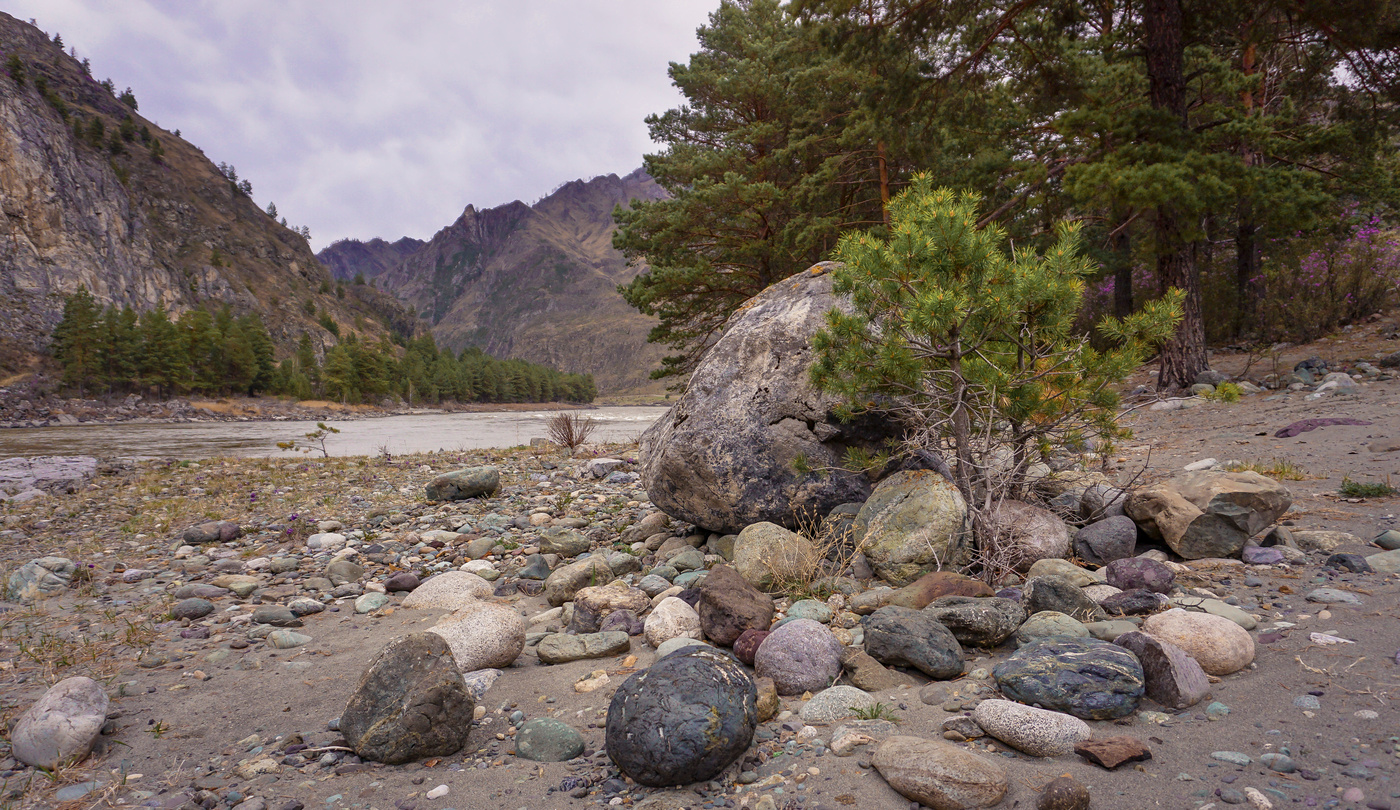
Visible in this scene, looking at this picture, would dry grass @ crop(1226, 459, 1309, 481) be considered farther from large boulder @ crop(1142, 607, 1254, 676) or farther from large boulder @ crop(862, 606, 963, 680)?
large boulder @ crop(862, 606, 963, 680)

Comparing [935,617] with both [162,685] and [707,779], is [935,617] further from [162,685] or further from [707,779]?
[162,685]

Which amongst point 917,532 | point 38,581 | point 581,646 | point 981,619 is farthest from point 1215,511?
point 38,581

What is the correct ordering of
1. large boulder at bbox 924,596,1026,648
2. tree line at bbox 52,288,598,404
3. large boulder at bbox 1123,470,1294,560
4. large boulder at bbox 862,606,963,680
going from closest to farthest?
large boulder at bbox 862,606,963,680 < large boulder at bbox 924,596,1026,648 < large boulder at bbox 1123,470,1294,560 < tree line at bbox 52,288,598,404

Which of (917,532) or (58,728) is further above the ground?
(917,532)

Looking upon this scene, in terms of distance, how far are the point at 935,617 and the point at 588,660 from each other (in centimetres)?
201

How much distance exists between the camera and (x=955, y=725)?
241 cm

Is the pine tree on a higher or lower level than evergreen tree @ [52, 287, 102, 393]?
lower

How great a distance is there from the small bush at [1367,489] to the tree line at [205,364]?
84481 mm

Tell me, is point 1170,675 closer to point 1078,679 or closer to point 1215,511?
point 1078,679

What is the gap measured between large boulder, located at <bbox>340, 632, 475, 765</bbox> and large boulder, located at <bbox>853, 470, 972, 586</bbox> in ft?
8.96

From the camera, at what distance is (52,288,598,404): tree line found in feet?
200

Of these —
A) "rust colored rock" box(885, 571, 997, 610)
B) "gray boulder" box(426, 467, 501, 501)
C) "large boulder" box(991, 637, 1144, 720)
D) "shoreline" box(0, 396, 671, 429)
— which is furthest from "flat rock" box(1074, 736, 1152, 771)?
"shoreline" box(0, 396, 671, 429)

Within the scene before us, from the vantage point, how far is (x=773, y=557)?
14.1 feet

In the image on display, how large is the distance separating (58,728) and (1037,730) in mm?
4082
